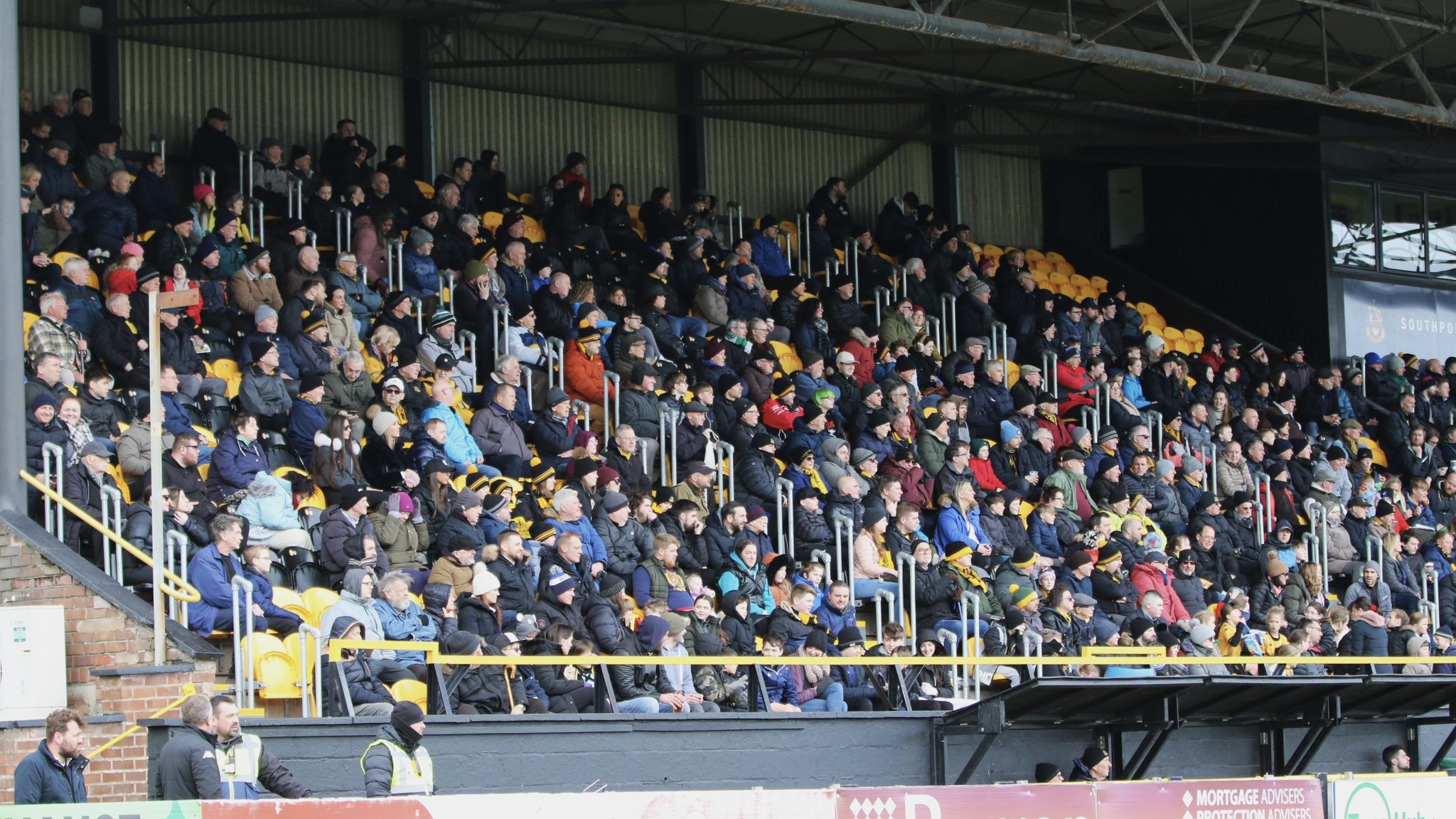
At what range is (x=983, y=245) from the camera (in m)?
26.1

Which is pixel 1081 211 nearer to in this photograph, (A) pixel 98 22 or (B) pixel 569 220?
(B) pixel 569 220

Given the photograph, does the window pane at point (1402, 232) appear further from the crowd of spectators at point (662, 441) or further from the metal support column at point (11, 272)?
the metal support column at point (11, 272)

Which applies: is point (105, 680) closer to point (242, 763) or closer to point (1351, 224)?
point (242, 763)

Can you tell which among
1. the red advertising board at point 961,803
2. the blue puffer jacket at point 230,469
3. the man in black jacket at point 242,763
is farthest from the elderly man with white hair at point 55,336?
the red advertising board at point 961,803


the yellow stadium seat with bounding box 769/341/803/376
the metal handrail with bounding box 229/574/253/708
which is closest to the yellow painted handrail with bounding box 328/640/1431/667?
the metal handrail with bounding box 229/574/253/708

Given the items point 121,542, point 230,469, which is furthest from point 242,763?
point 230,469

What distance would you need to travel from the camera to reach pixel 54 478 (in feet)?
40.1

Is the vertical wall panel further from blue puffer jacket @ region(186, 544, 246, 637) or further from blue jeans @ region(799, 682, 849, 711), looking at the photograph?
blue puffer jacket @ region(186, 544, 246, 637)

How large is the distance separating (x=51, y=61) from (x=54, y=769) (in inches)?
448

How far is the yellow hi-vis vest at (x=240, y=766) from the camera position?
9328 mm

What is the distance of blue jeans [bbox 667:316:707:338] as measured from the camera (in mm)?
19203

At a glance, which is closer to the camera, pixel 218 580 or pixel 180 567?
pixel 218 580

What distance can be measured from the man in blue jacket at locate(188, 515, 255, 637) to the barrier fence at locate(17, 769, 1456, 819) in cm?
152

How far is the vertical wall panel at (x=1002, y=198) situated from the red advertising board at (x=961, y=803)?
1843 cm
